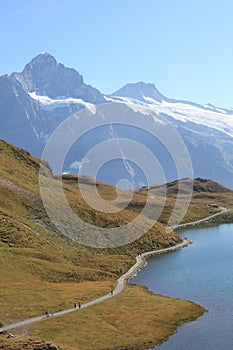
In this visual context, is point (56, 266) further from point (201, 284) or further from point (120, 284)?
point (201, 284)

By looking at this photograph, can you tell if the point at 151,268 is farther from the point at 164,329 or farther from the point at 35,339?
the point at 35,339

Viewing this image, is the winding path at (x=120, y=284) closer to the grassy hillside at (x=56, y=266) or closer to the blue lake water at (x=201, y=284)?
the grassy hillside at (x=56, y=266)

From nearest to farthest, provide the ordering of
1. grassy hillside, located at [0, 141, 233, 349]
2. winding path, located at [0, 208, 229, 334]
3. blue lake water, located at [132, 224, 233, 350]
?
1. blue lake water, located at [132, 224, 233, 350]
2. winding path, located at [0, 208, 229, 334]
3. grassy hillside, located at [0, 141, 233, 349]

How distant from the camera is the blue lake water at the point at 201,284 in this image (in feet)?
266

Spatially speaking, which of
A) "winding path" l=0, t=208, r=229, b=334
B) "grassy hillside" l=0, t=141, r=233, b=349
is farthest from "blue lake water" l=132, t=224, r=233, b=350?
"grassy hillside" l=0, t=141, r=233, b=349

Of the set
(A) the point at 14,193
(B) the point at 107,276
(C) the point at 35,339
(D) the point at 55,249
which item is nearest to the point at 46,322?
(C) the point at 35,339

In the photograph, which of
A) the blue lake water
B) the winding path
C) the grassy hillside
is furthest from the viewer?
the grassy hillside

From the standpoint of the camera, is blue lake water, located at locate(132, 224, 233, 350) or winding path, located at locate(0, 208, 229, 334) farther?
winding path, located at locate(0, 208, 229, 334)

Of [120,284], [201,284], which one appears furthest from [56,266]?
[201,284]

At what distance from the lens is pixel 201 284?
11888 cm

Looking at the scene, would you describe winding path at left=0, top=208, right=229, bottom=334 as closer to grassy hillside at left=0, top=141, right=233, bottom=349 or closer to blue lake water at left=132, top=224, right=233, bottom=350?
grassy hillside at left=0, top=141, right=233, bottom=349

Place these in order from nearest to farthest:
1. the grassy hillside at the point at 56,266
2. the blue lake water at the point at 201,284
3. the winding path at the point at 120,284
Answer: the blue lake water at the point at 201,284 < the winding path at the point at 120,284 < the grassy hillside at the point at 56,266

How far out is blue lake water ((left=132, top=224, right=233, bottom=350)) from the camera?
81.2 metres

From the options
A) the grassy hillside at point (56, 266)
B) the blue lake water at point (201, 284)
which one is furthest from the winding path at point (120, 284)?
the blue lake water at point (201, 284)
